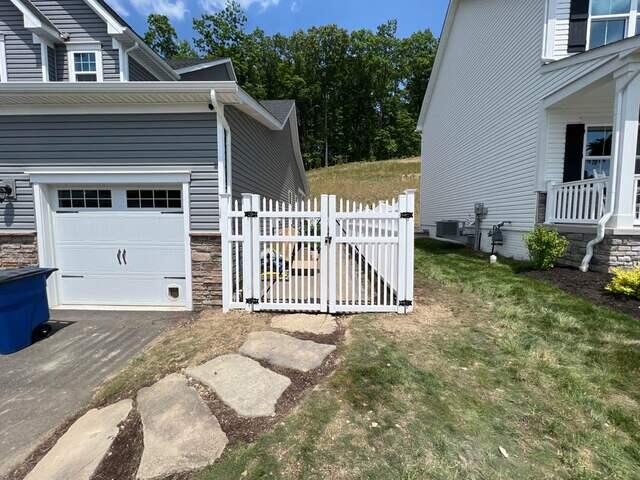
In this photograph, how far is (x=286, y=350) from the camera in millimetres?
3715

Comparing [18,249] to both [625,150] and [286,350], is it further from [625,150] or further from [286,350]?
[625,150]

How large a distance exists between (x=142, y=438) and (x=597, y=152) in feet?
32.3

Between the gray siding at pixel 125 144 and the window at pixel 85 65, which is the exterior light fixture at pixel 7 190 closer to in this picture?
the gray siding at pixel 125 144

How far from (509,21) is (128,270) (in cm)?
1089

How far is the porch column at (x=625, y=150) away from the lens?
5.79 m

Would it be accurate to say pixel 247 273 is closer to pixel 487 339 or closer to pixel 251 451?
pixel 251 451

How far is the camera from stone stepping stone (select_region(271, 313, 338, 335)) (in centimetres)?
429

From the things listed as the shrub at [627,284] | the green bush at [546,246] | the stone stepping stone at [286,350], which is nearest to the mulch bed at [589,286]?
the shrub at [627,284]

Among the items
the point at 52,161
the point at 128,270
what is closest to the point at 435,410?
the point at 128,270

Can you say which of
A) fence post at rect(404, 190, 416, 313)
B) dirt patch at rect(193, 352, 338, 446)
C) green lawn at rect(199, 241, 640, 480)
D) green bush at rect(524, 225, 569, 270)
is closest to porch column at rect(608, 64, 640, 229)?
green bush at rect(524, 225, 569, 270)

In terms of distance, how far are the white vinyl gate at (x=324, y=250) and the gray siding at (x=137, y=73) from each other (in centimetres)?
727

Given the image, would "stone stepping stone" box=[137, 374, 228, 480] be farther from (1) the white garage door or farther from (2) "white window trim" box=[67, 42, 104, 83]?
(2) "white window trim" box=[67, 42, 104, 83]

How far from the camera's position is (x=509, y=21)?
9.34m

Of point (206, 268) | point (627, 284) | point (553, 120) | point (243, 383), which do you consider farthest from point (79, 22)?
point (627, 284)
